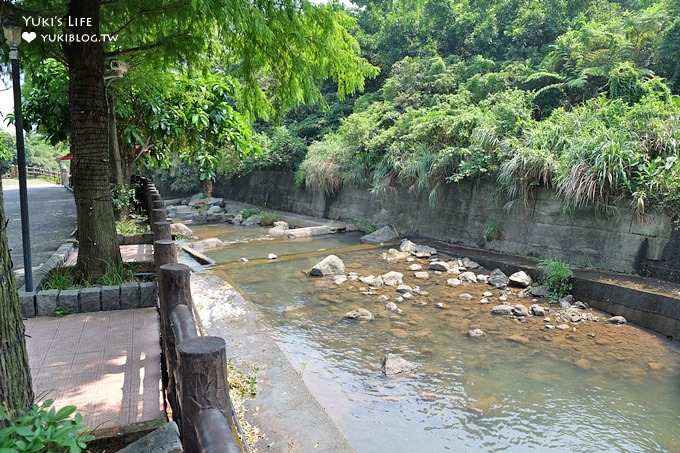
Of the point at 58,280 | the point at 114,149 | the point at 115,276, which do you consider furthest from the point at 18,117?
the point at 114,149

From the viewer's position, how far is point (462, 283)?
8375 mm

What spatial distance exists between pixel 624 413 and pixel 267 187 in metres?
17.5

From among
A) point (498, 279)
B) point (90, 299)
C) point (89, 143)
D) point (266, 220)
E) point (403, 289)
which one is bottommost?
point (403, 289)

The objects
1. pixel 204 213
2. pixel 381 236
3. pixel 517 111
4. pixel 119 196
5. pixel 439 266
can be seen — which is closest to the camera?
pixel 119 196

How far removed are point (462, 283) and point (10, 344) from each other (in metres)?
7.49

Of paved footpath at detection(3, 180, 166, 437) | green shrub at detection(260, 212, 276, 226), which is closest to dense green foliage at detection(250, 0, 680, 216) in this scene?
green shrub at detection(260, 212, 276, 226)

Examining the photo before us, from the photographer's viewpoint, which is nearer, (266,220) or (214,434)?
(214,434)

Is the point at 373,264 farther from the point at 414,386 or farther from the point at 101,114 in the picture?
the point at 101,114

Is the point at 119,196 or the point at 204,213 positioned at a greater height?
the point at 119,196

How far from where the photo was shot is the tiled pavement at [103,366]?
8.14 feet

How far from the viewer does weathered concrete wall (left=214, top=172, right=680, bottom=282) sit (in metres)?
7.38

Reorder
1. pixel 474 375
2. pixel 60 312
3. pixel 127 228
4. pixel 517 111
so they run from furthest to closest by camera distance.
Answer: pixel 517 111
pixel 127 228
pixel 474 375
pixel 60 312

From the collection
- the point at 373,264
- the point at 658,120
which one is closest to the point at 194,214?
the point at 373,264

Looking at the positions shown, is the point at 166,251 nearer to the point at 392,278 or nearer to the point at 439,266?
the point at 392,278
